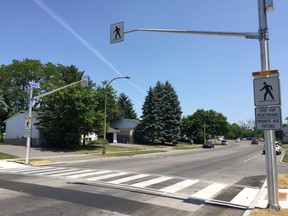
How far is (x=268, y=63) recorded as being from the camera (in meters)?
8.78

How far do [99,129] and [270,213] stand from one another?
120 feet

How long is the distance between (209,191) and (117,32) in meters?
7.00

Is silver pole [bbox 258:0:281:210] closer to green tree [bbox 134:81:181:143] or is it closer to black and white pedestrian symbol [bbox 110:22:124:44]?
black and white pedestrian symbol [bbox 110:22:124:44]

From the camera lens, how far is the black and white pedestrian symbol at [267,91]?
8344mm

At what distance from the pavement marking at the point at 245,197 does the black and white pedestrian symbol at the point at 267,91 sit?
3.20 m

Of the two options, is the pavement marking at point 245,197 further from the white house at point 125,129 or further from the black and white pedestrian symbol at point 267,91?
the white house at point 125,129

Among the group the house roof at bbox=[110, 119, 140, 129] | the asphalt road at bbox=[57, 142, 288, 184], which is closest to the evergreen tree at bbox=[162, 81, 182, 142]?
the house roof at bbox=[110, 119, 140, 129]

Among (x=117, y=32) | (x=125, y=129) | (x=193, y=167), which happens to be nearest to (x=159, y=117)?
(x=125, y=129)

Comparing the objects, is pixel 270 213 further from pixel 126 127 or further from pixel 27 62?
pixel 27 62

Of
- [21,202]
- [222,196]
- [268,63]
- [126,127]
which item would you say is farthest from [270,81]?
[126,127]

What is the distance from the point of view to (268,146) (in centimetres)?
841

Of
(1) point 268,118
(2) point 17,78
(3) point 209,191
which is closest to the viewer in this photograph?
(1) point 268,118

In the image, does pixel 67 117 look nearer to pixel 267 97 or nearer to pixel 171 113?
pixel 171 113

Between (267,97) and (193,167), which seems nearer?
(267,97)
